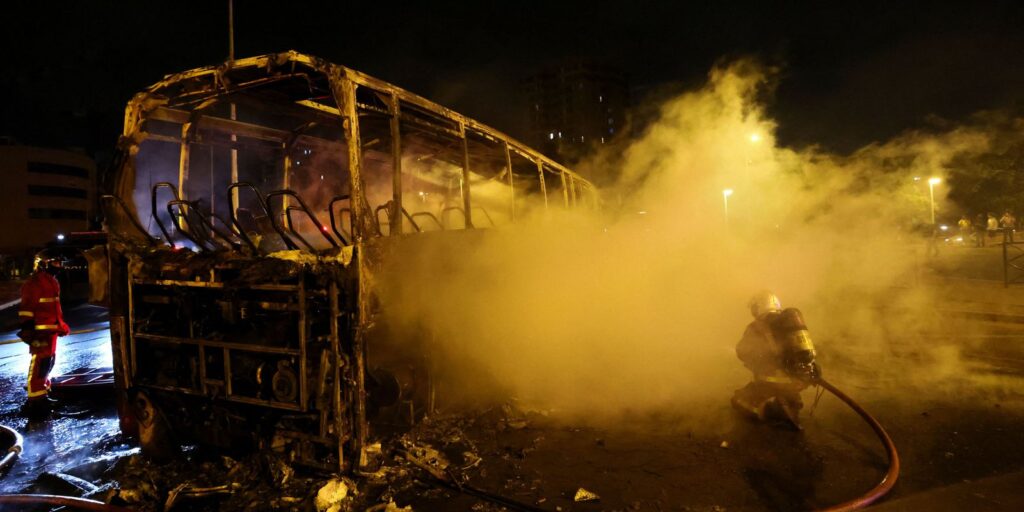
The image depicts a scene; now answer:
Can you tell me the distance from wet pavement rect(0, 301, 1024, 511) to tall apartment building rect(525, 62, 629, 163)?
38.1 meters

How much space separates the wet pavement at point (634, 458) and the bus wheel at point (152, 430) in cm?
14

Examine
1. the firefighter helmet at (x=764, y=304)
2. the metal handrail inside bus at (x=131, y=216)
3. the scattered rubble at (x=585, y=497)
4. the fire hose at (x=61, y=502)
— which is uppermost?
the metal handrail inside bus at (x=131, y=216)

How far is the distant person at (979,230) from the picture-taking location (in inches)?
880

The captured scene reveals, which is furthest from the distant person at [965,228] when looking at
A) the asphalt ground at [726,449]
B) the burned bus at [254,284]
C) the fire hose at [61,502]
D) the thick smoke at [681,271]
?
the fire hose at [61,502]

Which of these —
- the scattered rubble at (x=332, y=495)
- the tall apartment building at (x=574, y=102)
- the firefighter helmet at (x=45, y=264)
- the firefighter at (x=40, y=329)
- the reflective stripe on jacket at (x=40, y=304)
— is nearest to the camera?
the scattered rubble at (x=332, y=495)

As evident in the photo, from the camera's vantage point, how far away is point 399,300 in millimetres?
4930

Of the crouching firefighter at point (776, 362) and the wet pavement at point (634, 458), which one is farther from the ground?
the crouching firefighter at point (776, 362)

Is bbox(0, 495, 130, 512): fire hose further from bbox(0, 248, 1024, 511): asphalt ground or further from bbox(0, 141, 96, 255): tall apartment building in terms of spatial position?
bbox(0, 141, 96, 255): tall apartment building

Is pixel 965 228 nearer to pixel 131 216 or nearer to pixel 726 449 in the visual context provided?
pixel 726 449

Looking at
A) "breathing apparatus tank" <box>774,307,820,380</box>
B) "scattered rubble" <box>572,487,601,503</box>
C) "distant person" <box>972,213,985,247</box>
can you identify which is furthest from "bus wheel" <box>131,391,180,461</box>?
"distant person" <box>972,213,985,247</box>

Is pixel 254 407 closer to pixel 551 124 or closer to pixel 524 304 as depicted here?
pixel 524 304

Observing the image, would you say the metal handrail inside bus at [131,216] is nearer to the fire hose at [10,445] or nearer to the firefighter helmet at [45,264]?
the fire hose at [10,445]

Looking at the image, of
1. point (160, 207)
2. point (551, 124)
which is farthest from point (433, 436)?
point (551, 124)

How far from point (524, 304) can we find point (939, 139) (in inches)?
512
